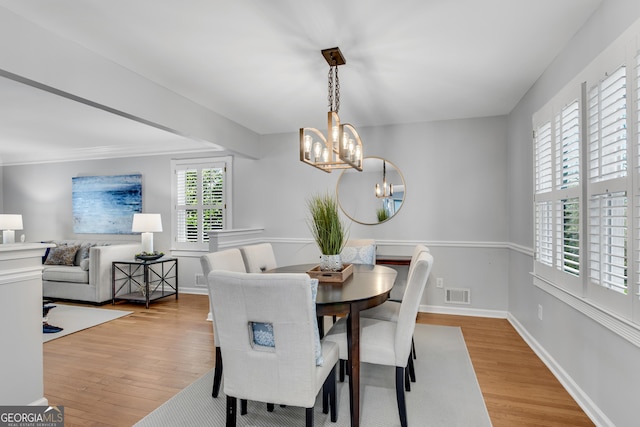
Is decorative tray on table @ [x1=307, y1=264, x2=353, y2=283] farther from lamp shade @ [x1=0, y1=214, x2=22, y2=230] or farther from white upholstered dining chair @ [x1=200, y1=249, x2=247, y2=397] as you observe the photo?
lamp shade @ [x1=0, y1=214, x2=22, y2=230]

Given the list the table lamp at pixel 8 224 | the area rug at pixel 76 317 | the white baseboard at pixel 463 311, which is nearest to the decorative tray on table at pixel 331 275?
the white baseboard at pixel 463 311

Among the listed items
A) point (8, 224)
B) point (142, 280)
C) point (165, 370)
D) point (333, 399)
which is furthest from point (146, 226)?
point (333, 399)

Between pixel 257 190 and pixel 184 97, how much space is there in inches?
75.7

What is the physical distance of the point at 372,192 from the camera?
15.3 feet

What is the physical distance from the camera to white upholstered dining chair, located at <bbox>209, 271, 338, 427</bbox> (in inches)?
59.9

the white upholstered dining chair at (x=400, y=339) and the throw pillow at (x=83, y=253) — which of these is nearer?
the white upholstered dining chair at (x=400, y=339)

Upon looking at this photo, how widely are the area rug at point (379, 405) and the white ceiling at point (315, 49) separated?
2448mm

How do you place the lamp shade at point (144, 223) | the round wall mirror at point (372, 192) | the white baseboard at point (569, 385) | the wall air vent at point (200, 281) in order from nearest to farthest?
1. the white baseboard at point (569, 385)
2. the round wall mirror at point (372, 192)
3. the lamp shade at point (144, 223)
4. the wall air vent at point (200, 281)

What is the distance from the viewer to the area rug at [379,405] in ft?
6.87

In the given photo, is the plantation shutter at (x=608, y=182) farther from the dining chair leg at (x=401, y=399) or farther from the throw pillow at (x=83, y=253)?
the throw pillow at (x=83, y=253)

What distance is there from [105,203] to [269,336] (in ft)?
18.3

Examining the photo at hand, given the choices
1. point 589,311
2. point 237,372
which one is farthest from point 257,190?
point 589,311

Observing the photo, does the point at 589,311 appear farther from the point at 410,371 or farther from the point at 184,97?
the point at 184,97

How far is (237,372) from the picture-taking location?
5.57 ft
